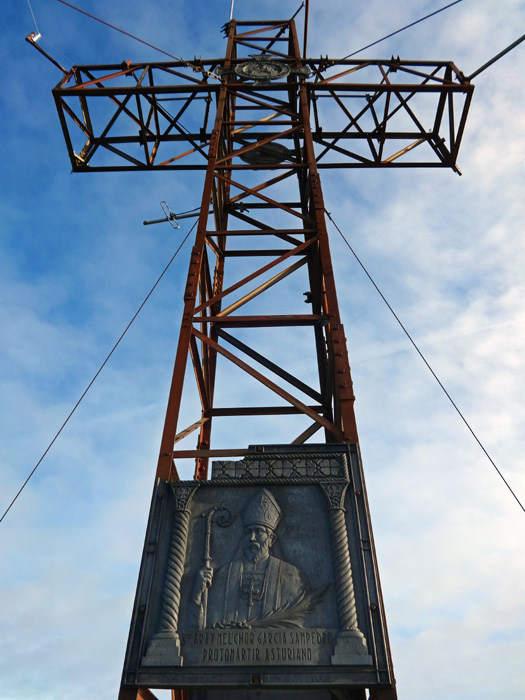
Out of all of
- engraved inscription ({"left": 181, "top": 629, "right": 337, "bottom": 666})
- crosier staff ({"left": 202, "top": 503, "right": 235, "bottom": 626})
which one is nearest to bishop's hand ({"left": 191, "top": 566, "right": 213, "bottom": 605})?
crosier staff ({"left": 202, "top": 503, "right": 235, "bottom": 626})

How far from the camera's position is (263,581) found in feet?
19.2

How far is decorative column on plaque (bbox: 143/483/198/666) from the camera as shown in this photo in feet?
17.8

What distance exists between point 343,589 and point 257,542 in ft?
3.21

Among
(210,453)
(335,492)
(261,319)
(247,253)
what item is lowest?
(335,492)

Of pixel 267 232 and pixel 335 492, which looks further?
pixel 267 232

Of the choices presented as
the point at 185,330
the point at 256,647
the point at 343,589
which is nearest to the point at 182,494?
the point at 256,647

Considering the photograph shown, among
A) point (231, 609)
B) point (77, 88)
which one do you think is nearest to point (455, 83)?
point (77, 88)

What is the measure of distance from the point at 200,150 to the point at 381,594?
32.8ft

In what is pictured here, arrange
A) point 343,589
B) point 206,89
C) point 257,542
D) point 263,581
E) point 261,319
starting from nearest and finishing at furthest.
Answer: point 343,589 → point 263,581 → point 257,542 → point 261,319 → point 206,89

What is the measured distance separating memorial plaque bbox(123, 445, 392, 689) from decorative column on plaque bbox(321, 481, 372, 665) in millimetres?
10

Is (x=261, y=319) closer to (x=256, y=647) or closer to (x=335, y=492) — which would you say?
(x=335, y=492)

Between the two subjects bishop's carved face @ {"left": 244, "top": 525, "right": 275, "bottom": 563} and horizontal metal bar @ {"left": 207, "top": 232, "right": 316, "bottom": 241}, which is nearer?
bishop's carved face @ {"left": 244, "top": 525, "right": 275, "bottom": 563}

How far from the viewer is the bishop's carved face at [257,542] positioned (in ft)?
19.8

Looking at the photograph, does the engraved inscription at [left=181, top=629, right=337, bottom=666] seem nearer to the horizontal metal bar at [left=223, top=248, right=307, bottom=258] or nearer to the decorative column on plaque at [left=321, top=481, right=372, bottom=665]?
the decorative column on plaque at [left=321, top=481, right=372, bottom=665]
